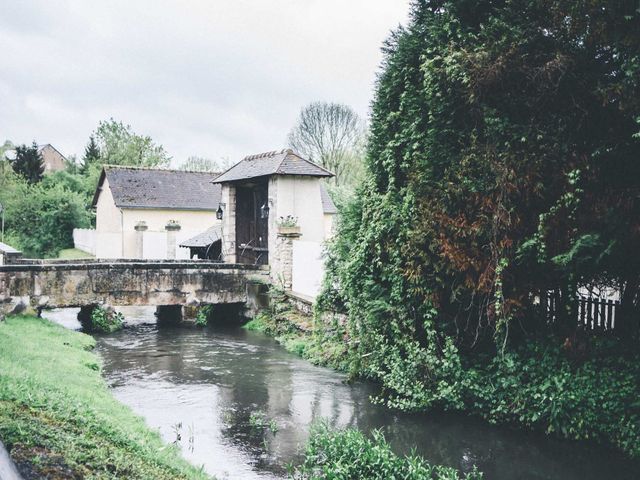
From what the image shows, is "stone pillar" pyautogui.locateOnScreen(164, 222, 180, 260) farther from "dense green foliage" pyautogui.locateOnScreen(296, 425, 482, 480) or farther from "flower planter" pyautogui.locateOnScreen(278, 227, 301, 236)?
"dense green foliage" pyautogui.locateOnScreen(296, 425, 482, 480)

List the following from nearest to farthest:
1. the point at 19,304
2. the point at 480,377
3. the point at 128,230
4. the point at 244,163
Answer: the point at 480,377
the point at 19,304
the point at 244,163
the point at 128,230

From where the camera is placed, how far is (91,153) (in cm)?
5312

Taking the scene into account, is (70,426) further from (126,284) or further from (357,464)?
(126,284)

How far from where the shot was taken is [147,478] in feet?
15.7

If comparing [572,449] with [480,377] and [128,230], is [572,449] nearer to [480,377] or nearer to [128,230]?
[480,377]

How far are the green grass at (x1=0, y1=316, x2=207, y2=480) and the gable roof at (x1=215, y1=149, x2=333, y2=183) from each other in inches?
346

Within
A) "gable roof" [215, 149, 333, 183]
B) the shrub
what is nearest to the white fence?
"gable roof" [215, 149, 333, 183]

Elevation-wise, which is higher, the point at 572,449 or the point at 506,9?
the point at 506,9

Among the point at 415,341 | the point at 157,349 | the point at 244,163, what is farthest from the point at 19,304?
the point at 415,341

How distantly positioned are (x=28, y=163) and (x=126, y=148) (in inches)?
319

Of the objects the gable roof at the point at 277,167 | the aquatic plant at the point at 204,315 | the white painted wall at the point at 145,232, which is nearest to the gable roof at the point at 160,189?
the white painted wall at the point at 145,232

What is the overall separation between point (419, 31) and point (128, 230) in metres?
23.6

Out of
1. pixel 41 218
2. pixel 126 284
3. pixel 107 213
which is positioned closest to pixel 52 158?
pixel 41 218

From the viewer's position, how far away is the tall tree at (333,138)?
132ft
